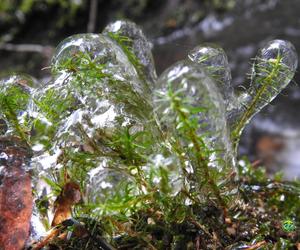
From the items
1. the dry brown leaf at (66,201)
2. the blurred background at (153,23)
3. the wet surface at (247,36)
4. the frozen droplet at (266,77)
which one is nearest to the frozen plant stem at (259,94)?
the frozen droplet at (266,77)

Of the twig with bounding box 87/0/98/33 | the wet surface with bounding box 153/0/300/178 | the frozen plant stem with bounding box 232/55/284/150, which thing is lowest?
the frozen plant stem with bounding box 232/55/284/150

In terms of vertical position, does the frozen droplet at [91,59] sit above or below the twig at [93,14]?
below

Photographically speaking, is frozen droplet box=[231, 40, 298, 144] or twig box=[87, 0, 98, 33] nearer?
frozen droplet box=[231, 40, 298, 144]

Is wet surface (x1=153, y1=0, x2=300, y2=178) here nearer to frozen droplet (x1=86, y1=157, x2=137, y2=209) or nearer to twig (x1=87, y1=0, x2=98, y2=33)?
twig (x1=87, y1=0, x2=98, y2=33)

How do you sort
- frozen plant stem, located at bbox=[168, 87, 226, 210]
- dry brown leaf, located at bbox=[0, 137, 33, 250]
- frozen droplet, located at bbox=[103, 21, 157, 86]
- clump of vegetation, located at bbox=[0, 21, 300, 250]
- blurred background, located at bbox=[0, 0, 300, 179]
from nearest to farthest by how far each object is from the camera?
frozen plant stem, located at bbox=[168, 87, 226, 210] → clump of vegetation, located at bbox=[0, 21, 300, 250] → dry brown leaf, located at bbox=[0, 137, 33, 250] → frozen droplet, located at bbox=[103, 21, 157, 86] → blurred background, located at bbox=[0, 0, 300, 179]

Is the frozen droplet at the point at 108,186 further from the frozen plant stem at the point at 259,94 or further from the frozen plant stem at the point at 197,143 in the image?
the frozen plant stem at the point at 259,94

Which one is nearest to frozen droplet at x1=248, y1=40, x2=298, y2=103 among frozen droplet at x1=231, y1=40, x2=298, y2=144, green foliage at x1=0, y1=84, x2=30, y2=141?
frozen droplet at x1=231, y1=40, x2=298, y2=144

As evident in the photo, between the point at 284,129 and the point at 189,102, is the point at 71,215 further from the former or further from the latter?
the point at 284,129
